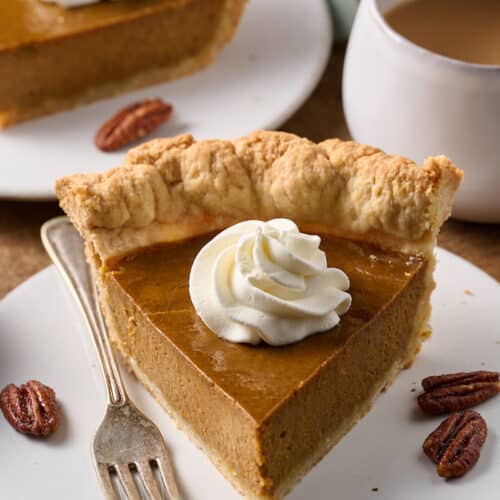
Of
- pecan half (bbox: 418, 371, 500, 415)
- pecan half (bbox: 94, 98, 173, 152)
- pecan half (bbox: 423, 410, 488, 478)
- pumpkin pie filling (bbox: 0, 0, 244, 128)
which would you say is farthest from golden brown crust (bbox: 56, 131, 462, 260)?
pumpkin pie filling (bbox: 0, 0, 244, 128)

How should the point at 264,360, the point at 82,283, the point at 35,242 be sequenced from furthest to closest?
the point at 35,242 < the point at 82,283 < the point at 264,360

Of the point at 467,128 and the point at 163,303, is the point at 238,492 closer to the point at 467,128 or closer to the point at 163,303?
the point at 163,303

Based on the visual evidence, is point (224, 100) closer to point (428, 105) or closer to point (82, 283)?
point (428, 105)

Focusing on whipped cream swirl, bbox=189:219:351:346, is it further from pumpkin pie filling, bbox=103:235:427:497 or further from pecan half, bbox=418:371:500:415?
pecan half, bbox=418:371:500:415

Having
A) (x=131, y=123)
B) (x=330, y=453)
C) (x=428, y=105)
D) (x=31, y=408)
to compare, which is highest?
(x=428, y=105)

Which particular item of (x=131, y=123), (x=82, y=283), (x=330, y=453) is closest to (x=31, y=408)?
(x=82, y=283)

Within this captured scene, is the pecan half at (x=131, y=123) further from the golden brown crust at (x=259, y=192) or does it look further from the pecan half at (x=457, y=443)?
the pecan half at (x=457, y=443)

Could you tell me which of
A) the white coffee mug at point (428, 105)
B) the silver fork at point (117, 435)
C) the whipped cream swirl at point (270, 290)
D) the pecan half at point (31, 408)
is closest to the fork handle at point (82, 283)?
the silver fork at point (117, 435)
